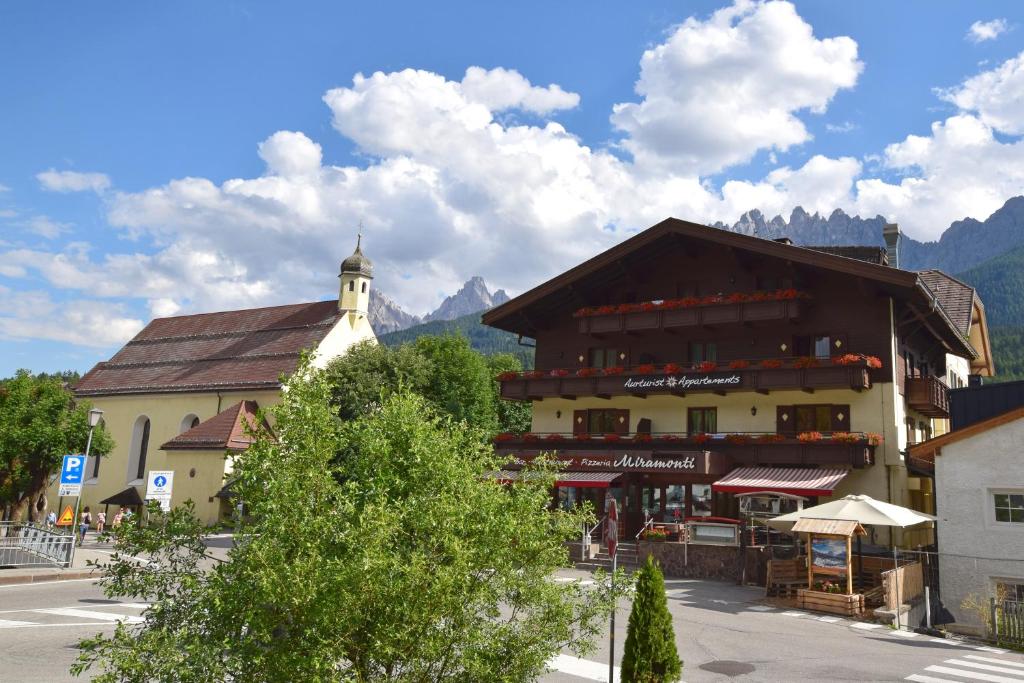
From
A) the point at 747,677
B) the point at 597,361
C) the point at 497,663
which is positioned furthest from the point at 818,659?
the point at 597,361

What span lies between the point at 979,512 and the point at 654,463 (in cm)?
1178

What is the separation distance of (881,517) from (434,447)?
54.4 ft

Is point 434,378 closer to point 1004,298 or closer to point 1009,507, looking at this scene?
point 1009,507

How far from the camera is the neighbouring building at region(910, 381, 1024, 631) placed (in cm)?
2067

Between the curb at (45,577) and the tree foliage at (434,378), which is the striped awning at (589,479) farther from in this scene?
the curb at (45,577)

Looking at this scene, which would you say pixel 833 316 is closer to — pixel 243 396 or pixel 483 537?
pixel 483 537

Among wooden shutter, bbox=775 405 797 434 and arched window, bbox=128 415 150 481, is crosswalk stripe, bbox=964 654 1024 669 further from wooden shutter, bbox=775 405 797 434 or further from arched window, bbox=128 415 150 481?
arched window, bbox=128 415 150 481

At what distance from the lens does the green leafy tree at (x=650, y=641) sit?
406 inches

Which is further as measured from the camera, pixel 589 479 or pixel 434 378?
pixel 434 378

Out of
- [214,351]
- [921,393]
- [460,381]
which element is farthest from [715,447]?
[214,351]

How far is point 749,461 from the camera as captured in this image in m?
30.0

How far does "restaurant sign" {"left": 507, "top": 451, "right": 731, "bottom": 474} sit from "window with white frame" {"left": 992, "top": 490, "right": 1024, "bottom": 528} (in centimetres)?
991

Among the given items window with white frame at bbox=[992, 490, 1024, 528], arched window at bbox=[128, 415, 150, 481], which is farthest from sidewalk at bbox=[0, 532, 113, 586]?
arched window at bbox=[128, 415, 150, 481]

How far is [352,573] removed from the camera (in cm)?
595
